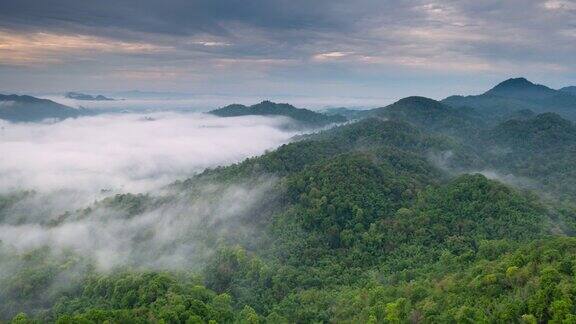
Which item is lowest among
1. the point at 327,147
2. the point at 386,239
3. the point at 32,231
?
the point at 32,231

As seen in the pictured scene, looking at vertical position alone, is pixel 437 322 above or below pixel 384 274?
above

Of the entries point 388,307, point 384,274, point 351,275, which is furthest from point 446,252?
point 388,307

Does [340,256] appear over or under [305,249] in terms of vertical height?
under

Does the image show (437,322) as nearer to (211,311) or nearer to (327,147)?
(211,311)

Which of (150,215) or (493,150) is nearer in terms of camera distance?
(150,215)

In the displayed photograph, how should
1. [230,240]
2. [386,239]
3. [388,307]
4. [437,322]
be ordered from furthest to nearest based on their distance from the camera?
[230,240], [386,239], [388,307], [437,322]

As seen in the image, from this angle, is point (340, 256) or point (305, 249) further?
point (305, 249)

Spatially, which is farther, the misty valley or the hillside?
the misty valley

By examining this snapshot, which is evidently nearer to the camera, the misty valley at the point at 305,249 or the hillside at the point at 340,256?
the hillside at the point at 340,256

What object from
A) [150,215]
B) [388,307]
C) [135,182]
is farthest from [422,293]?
[135,182]

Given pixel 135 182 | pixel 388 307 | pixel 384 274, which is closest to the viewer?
pixel 388 307
